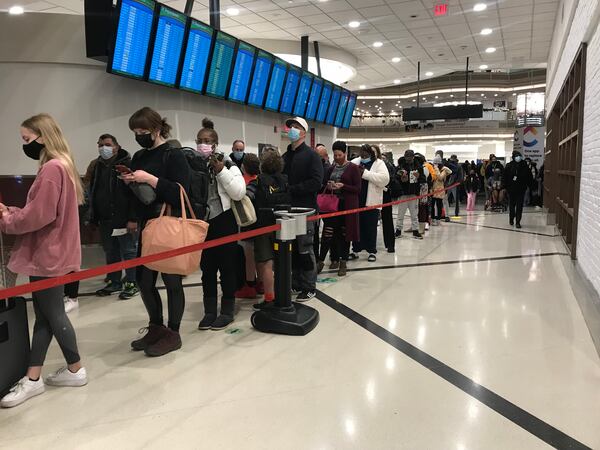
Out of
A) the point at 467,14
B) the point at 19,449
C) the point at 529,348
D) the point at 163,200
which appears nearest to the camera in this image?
the point at 19,449

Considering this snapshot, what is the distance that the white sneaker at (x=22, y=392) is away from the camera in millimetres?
2273

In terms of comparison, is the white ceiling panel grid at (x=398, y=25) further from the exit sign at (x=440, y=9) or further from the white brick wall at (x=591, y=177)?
the white brick wall at (x=591, y=177)

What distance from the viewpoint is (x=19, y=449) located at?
1951 mm

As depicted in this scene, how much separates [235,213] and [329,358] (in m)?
1.25

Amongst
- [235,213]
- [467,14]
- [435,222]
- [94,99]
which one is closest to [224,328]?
[235,213]

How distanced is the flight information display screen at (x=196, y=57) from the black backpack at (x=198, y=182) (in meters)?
3.65

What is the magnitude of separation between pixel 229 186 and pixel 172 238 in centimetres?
66

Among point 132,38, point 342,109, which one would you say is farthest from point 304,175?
point 342,109

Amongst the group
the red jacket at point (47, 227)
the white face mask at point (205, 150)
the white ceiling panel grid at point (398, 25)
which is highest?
the white ceiling panel grid at point (398, 25)

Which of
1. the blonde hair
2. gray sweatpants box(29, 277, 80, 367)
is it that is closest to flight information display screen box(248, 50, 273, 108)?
the blonde hair

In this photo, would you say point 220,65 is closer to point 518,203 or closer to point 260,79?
point 260,79

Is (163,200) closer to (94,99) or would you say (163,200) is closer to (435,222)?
(94,99)

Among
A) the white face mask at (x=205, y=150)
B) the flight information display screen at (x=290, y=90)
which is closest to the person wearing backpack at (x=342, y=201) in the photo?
the white face mask at (x=205, y=150)

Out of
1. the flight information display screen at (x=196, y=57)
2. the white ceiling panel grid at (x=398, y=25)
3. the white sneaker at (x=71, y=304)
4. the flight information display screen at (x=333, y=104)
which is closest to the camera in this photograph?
the white sneaker at (x=71, y=304)
